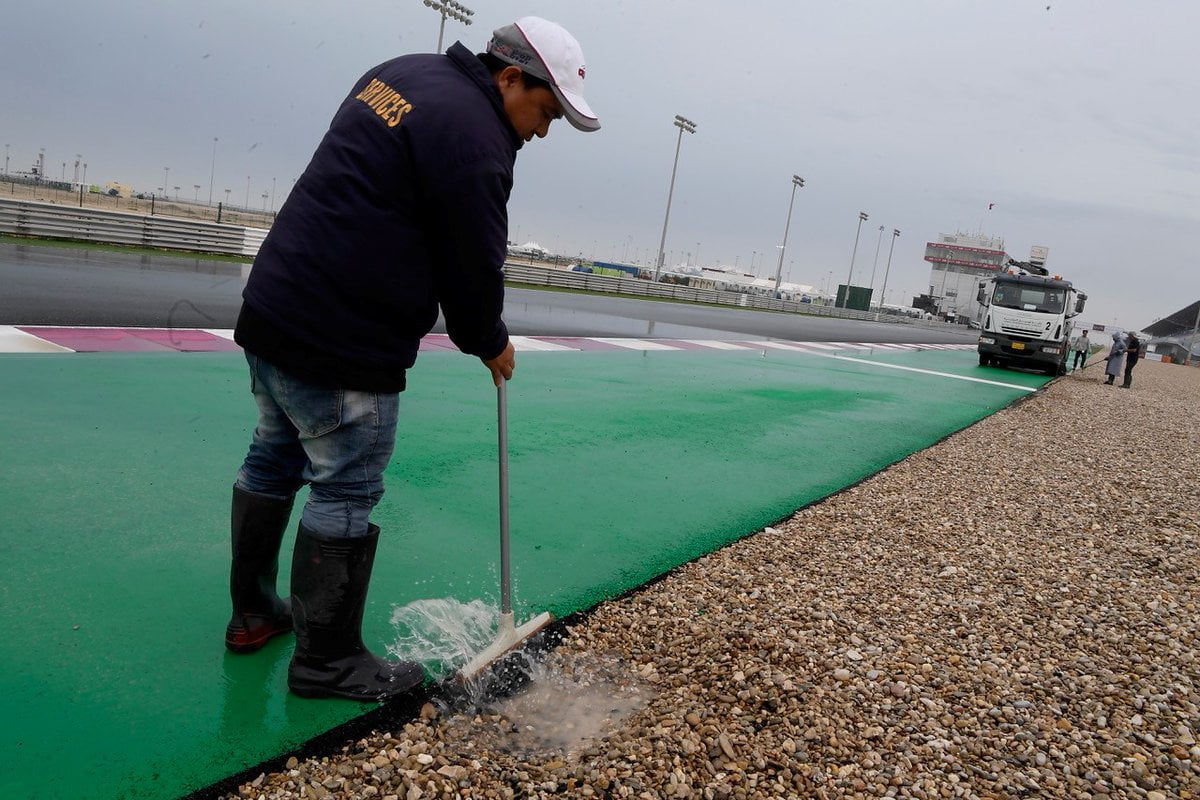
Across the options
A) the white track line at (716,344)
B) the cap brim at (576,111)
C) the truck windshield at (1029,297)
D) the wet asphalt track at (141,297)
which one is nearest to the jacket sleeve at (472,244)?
the cap brim at (576,111)

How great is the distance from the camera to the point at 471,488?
4.30 metres

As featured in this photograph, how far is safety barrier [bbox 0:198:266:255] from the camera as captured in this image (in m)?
20.4

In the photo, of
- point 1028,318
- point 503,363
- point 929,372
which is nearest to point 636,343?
point 929,372

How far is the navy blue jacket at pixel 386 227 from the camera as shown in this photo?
199 cm

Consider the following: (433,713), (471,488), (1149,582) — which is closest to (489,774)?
(433,713)

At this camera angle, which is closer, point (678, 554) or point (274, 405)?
point (274, 405)

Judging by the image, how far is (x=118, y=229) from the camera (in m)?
22.5

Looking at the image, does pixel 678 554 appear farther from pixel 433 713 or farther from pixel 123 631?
pixel 123 631

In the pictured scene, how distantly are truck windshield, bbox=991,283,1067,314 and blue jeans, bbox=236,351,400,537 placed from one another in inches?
728

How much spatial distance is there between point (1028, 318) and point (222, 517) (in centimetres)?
1795

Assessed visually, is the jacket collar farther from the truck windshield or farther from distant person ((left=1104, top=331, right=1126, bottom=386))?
distant person ((left=1104, top=331, right=1126, bottom=386))

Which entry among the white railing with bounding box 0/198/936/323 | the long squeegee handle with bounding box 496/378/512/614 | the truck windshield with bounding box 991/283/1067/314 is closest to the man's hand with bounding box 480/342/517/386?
the long squeegee handle with bounding box 496/378/512/614

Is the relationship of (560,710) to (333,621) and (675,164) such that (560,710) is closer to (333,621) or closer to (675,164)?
(333,621)

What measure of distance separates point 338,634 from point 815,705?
4.68ft
